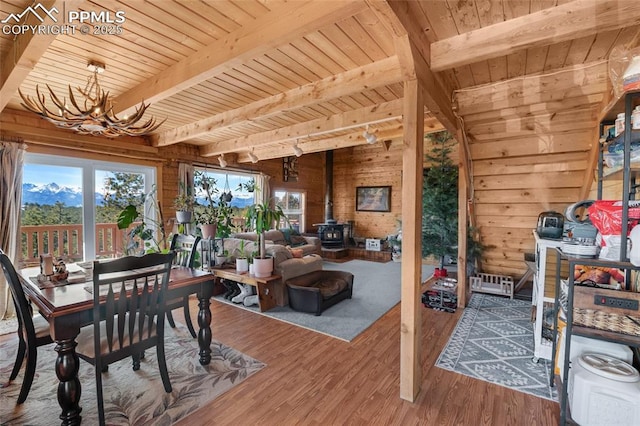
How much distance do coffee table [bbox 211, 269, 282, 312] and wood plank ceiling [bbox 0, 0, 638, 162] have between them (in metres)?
1.99

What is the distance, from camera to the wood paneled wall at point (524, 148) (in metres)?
2.60

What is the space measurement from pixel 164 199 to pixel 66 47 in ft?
10.7

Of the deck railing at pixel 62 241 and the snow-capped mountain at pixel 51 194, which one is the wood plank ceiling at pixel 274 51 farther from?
the deck railing at pixel 62 241

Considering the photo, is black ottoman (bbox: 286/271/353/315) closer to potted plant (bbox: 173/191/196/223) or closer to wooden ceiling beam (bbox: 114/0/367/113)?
potted plant (bbox: 173/191/196/223)

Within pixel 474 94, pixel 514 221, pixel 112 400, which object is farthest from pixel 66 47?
pixel 514 221

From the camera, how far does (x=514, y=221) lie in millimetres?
3973

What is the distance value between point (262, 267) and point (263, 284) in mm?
224

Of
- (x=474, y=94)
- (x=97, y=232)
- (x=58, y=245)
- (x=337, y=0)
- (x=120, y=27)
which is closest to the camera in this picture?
(x=337, y=0)

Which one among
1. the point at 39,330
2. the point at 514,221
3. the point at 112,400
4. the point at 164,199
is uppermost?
the point at 164,199

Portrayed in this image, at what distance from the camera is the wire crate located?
405cm

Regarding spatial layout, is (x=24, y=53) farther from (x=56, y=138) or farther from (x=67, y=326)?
(x=56, y=138)

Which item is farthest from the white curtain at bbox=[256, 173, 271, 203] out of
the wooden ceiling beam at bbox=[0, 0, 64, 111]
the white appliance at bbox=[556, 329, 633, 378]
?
the white appliance at bbox=[556, 329, 633, 378]

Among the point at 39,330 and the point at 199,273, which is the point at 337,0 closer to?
the point at 199,273

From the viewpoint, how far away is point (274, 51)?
7.42ft
